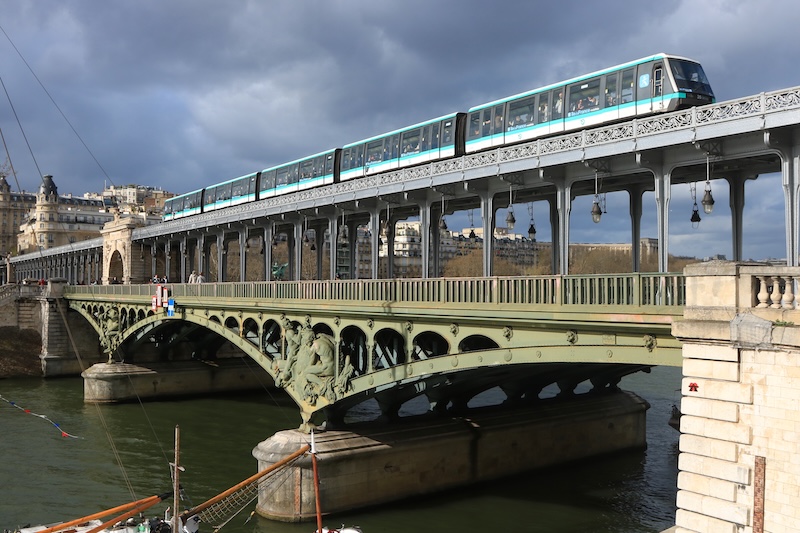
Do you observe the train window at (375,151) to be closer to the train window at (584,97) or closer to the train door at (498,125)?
the train door at (498,125)

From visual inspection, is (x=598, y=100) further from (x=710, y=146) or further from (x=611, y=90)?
(x=710, y=146)

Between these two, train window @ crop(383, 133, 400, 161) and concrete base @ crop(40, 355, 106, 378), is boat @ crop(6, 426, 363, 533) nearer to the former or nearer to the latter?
train window @ crop(383, 133, 400, 161)

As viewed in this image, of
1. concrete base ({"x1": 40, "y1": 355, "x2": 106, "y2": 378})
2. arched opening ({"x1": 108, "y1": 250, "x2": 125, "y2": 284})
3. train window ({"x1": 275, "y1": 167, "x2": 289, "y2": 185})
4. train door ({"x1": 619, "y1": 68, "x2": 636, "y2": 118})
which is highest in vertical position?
train window ({"x1": 275, "y1": 167, "x2": 289, "y2": 185})

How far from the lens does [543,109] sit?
24.5 metres

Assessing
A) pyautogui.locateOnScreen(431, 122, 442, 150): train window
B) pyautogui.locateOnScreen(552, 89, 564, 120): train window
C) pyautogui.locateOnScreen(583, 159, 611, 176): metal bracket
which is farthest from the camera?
pyautogui.locateOnScreen(431, 122, 442, 150): train window

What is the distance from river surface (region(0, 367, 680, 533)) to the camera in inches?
949

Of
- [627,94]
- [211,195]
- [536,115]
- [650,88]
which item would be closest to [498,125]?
[536,115]

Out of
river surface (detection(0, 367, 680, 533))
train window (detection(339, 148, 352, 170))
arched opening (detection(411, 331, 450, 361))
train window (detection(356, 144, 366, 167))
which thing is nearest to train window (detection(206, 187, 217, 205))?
river surface (detection(0, 367, 680, 533))

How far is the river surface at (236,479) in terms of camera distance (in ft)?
79.1

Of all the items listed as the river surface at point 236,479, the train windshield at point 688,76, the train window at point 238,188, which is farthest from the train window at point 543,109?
the train window at point 238,188

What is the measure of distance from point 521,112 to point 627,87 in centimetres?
432

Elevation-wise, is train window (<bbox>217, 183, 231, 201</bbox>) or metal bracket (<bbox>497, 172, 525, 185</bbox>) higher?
train window (<bbox>217, 183, 231, 201</bbox>)

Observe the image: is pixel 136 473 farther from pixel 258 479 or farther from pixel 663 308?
pixel 663 308

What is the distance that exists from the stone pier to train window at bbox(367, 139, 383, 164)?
2226 centimetres
